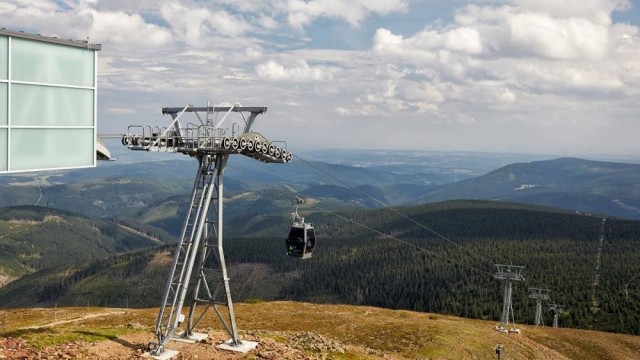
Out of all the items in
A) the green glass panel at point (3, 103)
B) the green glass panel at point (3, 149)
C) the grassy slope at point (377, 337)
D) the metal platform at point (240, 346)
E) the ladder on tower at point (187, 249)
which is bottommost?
the grassy slope at point (377, 337)

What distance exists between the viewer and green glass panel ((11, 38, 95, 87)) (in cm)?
2462

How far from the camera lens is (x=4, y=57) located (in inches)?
947

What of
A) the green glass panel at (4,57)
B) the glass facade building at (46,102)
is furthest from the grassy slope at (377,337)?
the green glass panel at (4,57)

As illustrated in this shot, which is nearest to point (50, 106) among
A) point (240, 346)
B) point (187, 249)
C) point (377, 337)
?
point (187, 249)

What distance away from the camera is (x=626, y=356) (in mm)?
86812

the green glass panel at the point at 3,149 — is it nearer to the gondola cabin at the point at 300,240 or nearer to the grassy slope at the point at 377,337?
the grassy slope at the point at 377,337

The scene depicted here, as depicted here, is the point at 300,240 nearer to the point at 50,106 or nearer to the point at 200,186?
the point at 200,186

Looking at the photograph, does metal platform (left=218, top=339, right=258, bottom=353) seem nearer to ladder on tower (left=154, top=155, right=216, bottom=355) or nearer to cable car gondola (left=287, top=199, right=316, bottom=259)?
ladder on tower (left=154, top=155, right=216, bottom=355)

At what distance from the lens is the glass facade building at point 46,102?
24375mm

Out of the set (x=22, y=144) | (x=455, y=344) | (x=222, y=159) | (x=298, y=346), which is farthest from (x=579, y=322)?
(x=22, y=144)

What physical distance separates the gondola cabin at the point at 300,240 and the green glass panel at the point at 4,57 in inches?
971

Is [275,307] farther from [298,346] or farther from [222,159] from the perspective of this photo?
[222,159]

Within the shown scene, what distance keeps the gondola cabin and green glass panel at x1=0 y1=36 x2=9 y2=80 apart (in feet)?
80.9

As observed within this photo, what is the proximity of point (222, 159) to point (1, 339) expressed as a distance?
18637mm
